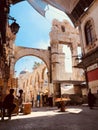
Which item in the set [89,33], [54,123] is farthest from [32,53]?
[54,123]

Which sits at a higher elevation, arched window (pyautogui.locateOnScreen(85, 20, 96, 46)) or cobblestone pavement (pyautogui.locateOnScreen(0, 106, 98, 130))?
arched window (pyautogui.locateOnScreen(85, 20, 96, 46))

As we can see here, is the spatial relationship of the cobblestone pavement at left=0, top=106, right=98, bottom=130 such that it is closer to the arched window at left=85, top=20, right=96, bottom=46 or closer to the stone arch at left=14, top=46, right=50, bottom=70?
the arched window at left=85, top=20, right=96, bottom=46

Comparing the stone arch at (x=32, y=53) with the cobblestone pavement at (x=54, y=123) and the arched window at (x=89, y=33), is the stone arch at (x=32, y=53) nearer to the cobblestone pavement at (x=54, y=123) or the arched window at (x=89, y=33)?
the arched window at (x=89, y=33)

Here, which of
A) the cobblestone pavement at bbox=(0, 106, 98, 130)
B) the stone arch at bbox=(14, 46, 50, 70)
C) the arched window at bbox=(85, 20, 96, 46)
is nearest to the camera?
the cobblestone pavement at bbox=(0, 106, 98, 130)

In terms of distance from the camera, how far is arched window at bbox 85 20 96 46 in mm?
15969

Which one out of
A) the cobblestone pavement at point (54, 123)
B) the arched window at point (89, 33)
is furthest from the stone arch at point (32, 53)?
the cobblestone pavement at point (54, 123)

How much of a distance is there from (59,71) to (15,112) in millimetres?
15378

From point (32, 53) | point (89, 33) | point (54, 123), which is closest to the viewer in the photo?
point (54, 123)

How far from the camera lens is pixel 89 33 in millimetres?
16750

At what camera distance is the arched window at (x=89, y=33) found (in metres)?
16.0

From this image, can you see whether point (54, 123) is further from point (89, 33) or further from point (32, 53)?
point (32, 53)

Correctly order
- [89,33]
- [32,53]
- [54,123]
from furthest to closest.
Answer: [32,53] → [89,33] → [54,123]

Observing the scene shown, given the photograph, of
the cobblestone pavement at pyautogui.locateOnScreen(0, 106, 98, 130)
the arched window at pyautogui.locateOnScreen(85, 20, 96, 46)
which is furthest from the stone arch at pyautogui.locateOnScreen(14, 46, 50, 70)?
the cobblestone pavement at pyautogui.locateOnScreen(0, 106, 98, 130)

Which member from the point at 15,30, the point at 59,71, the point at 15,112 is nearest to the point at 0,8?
the point at 15,30
